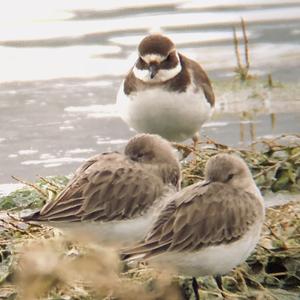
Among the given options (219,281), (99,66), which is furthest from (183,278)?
(99,66)

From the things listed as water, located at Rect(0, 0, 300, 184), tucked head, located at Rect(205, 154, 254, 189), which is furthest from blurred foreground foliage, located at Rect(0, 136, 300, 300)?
water, located at Rect(0, 0, 300, 184)

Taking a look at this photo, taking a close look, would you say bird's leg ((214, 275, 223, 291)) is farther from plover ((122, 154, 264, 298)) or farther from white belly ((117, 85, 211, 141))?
white belly ((117, 85, 211, 141))

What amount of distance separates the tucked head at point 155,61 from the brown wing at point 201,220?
325 centimetres

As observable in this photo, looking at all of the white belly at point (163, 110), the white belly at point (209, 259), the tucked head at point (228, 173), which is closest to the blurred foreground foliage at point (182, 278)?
the white belly at point (209, 259)

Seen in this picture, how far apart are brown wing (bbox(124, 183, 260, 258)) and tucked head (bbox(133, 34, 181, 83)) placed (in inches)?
128

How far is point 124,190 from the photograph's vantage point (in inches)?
247

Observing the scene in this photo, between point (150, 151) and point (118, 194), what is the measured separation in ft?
1.30

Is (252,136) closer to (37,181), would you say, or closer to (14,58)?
(37,181)

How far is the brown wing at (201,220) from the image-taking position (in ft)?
18.3

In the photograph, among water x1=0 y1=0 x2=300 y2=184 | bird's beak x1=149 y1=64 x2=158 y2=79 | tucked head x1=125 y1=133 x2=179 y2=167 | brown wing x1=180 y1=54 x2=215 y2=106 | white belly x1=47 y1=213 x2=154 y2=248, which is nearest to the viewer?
white belly x1=47 y1=213 x2=154 y2=248

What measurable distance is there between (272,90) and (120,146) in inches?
96.2

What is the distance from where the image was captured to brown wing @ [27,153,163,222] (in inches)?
242

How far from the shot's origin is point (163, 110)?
9047mm

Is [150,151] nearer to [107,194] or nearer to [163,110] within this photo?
[107,194]
